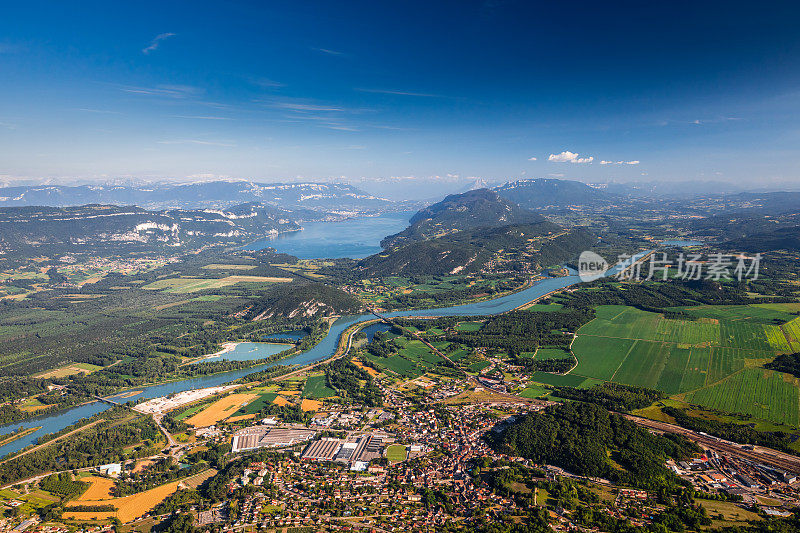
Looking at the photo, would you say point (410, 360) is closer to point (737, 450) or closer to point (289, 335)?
point (289, 335)

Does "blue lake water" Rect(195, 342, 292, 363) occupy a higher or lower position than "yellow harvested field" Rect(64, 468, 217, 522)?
higher

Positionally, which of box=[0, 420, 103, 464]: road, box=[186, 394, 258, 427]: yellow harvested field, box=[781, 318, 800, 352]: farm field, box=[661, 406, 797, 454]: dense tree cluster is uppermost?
box=[781, 318, 800, 352]: farm field

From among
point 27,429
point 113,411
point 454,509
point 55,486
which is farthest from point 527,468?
point 27,429

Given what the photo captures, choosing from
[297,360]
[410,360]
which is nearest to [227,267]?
[297,360]

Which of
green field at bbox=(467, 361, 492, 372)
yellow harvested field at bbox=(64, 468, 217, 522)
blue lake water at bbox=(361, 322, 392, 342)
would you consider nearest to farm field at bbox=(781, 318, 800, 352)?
green field at bbox=(467, 361, 492, 372)

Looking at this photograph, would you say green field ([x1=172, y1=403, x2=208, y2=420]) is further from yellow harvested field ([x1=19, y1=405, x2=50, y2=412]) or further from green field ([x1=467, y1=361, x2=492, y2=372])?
green field ([x1=467, y1=361, x2=492, y2=372])

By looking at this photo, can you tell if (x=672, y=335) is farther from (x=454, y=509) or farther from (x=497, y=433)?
(x=454, y=509)
